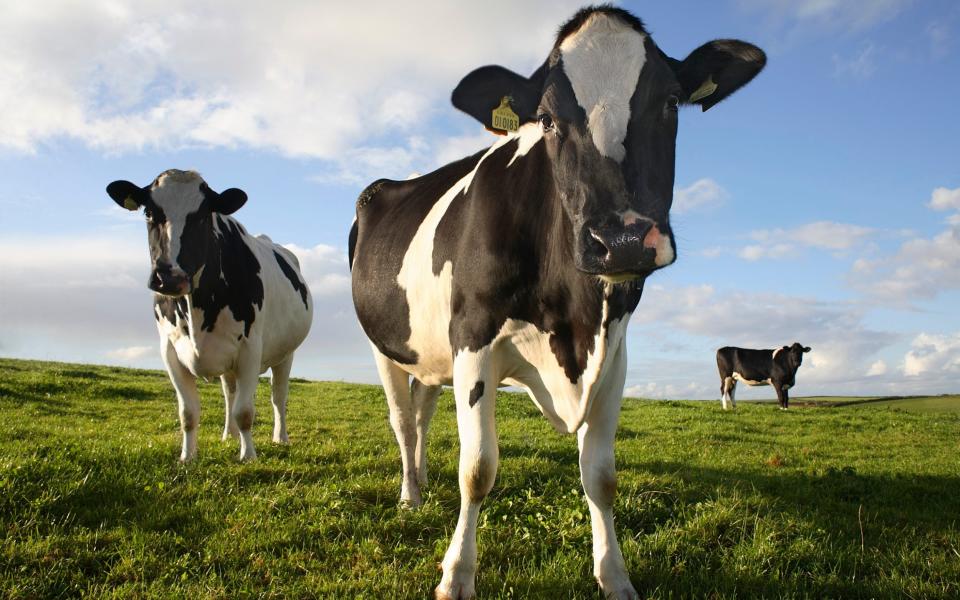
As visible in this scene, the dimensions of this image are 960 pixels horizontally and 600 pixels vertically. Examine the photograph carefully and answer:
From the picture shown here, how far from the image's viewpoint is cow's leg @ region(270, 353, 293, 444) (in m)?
9.52

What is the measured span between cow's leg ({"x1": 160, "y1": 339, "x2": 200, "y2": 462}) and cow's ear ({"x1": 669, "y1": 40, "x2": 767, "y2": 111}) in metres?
6.11

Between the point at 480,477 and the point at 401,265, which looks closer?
the point at 480,477

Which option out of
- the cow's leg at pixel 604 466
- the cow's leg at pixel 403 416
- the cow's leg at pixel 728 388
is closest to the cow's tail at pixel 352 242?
the cow's leg at pixel 403 416

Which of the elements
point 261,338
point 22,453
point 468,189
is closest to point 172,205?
point 261,338

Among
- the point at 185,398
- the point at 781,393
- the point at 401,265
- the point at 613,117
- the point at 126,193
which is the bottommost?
the point at 185,398

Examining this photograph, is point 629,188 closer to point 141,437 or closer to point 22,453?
point 22,453

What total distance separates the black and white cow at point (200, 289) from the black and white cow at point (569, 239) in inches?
153

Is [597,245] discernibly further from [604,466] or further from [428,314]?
[428,314]

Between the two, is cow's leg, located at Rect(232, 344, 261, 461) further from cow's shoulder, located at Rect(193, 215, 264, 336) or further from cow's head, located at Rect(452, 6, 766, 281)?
cow's head, located at Rect(452, 6, 766, 281)

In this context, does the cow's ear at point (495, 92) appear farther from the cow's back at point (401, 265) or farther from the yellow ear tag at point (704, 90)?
the cow's back at point (401, 265)

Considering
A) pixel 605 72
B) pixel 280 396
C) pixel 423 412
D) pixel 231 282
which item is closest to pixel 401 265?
pixel 423 412

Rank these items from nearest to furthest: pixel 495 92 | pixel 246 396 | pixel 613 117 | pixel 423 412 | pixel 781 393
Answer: pixel 613 117
pixel 495 92
pixel 423 412
pixel 246 396
pixel 781 393

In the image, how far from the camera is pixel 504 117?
14.3 feet

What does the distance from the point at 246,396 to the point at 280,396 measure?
2210 mm
